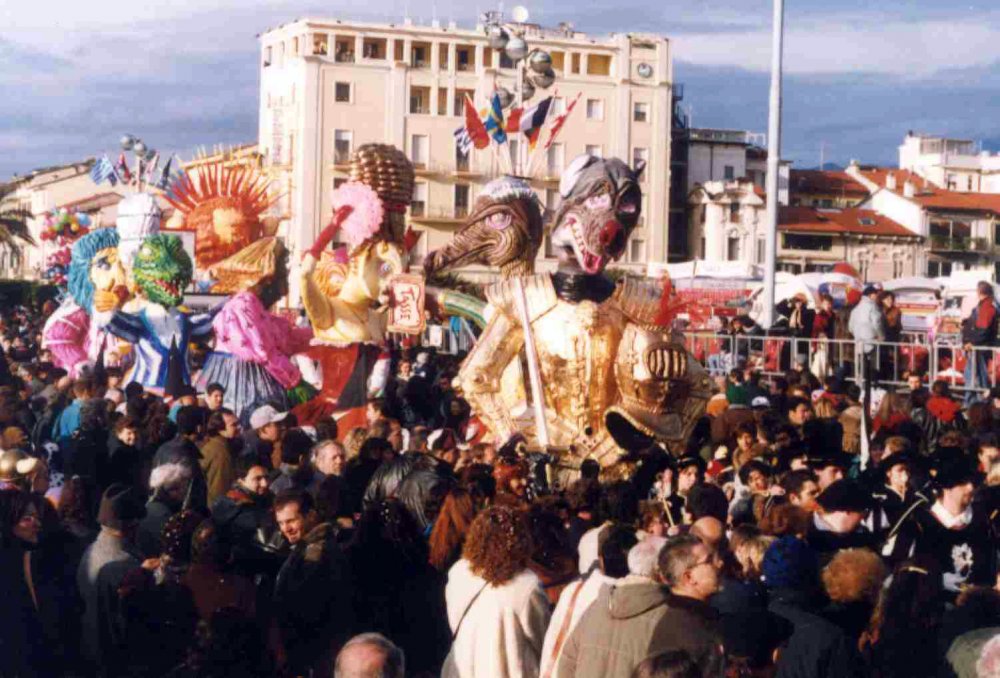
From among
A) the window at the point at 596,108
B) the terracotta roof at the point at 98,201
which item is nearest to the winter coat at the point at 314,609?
the terracotta roof at the point at 98,201

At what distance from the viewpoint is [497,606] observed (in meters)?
6.24

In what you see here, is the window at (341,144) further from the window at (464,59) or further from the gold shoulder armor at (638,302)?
the gold shoulder armor at (638,302)

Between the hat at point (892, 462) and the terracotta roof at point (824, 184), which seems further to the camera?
the terracotta roof at point (824, 184)

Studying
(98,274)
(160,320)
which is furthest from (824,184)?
(160,320)

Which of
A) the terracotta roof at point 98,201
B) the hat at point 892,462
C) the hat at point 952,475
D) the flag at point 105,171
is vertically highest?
the terracotta roof at point 98,201

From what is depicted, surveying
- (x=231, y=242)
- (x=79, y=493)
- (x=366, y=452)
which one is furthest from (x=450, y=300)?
(x=79, y=493)

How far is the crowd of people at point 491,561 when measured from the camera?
580 cm

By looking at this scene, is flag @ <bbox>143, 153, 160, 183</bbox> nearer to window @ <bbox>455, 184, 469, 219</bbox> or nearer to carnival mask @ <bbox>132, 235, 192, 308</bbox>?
carnival mask @ <bbox>132, 235, 192, 308</bbox>

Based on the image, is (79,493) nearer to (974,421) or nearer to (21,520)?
(21,520)

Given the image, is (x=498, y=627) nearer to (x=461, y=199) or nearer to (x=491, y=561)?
(x=491, y=561)

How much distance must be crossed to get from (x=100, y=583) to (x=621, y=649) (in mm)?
2569

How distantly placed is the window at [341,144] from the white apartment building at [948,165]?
28539 mm

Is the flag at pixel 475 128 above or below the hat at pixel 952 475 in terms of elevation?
above

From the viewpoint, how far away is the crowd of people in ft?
19.0
